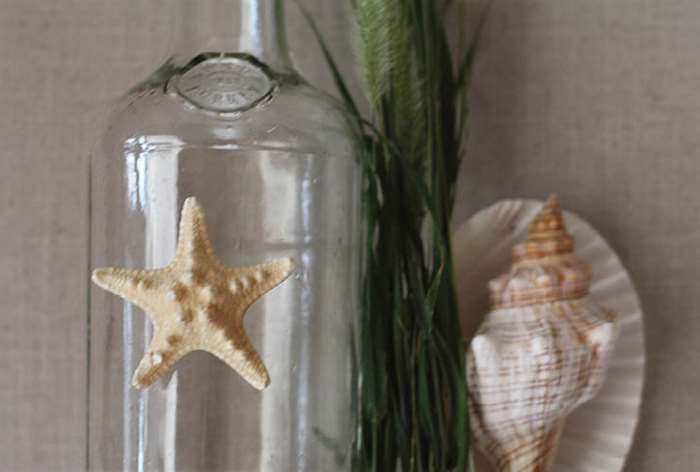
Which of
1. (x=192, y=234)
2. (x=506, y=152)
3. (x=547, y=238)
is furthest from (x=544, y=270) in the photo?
(x=192, y=234)

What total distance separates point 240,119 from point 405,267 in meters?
0.14

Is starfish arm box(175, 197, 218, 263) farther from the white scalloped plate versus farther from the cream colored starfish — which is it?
the white scalloped plate

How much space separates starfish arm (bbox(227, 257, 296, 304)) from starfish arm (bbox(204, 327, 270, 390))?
0.09ft

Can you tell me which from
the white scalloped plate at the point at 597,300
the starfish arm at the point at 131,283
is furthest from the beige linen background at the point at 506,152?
the starfish arm at the point at 131,283

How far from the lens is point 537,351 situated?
519 millimetres

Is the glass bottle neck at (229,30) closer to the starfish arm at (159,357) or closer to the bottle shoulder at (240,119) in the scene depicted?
the bottle shoulder at (240,119)

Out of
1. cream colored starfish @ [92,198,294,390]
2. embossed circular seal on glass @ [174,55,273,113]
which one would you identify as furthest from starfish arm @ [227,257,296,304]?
embossed circular seal on glass @ [174,55,273,113]

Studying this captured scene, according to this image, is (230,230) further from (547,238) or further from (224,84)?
(547,238)

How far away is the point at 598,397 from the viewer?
0.61 meters

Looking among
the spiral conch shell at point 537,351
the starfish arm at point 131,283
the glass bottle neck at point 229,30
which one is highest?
the glass bottle neck at point 229,30

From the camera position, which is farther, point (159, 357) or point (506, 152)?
point (506, 152)

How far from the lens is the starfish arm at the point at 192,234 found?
0.49 metres

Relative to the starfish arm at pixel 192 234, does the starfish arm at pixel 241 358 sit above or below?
below

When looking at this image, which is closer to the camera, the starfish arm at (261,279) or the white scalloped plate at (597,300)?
the starfish arm at (261,279)
